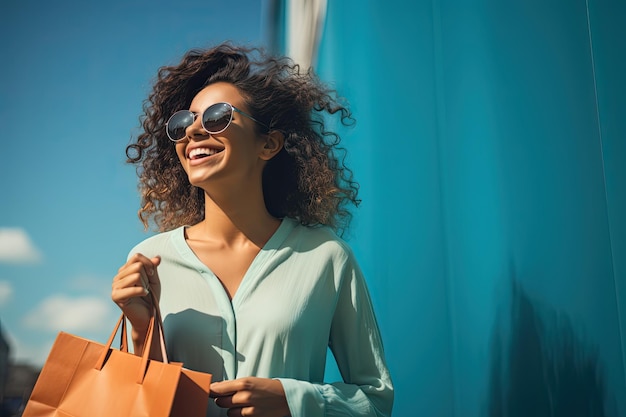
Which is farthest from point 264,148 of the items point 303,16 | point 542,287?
point 303,16

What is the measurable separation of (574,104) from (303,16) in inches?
49.7

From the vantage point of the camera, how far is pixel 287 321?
152 centimetres

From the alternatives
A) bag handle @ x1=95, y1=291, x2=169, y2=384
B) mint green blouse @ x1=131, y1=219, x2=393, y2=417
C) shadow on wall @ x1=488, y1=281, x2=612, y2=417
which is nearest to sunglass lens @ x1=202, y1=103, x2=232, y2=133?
mint green blouse @ x1=131, y1=219, x2=393, y2=417

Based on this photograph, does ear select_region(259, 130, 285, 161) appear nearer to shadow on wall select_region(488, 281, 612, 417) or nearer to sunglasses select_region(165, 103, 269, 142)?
sunglasses select_region(165, 103, 269, 142)

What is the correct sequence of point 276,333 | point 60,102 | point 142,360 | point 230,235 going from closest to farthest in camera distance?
point 142,360
point 276,333
point 230,235
point 60,102

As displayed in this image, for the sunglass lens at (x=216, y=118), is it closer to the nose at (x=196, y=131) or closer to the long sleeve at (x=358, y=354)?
the nose at (x=196, y=131)

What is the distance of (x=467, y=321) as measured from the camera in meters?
2.22

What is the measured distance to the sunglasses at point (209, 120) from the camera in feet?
5.29

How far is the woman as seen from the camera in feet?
4.89

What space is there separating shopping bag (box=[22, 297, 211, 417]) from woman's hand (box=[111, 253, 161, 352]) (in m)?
0.08

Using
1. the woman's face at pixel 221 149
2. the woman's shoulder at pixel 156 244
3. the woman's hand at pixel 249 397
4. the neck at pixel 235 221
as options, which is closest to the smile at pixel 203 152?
the woman's face at pixel 221 149

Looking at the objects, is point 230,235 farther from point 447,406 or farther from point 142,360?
point 447,406

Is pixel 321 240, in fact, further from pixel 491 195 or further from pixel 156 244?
pixel 491 195

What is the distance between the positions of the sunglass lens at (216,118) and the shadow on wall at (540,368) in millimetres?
1078
